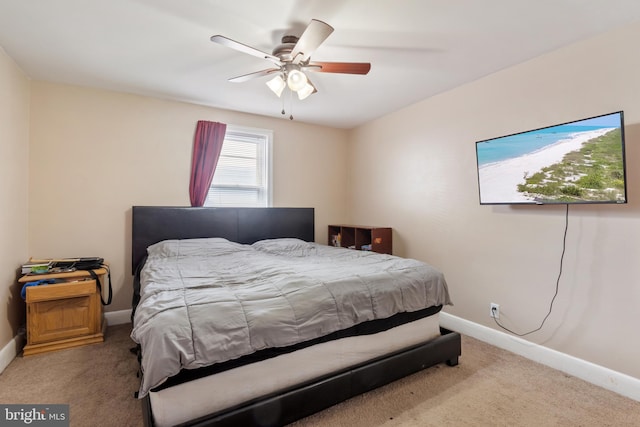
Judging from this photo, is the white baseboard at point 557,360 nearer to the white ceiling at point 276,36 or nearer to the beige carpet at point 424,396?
the beige carpet at point 424,396

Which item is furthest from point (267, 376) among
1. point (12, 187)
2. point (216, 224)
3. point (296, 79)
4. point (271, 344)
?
point (12, 187)

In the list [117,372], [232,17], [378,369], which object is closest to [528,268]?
[378,369]

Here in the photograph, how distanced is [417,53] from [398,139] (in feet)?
4.89

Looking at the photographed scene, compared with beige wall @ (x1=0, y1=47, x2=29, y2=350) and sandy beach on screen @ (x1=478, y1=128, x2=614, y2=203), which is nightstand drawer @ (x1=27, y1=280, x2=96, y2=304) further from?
sandy beach on screen @ (x1=478, y1=128, x2=614, y2=203)

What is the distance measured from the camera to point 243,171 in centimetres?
398

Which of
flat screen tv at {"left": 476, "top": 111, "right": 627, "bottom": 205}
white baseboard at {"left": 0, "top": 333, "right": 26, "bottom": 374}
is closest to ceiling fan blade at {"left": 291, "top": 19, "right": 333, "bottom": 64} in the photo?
flat screen tv at {"left": 476, "top": 111, "right": 627, "bottom": 205}

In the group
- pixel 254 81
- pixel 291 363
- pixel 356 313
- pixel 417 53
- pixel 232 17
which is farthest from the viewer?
pixel 254 81

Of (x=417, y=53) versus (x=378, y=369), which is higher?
(x=417, y=53)

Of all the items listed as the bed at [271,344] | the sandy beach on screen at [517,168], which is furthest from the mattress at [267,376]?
the sandy beach on screen at [517,168]

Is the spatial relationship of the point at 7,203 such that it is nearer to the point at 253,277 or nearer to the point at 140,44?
the point at 140,44

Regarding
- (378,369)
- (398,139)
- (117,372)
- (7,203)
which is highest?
(398,139)

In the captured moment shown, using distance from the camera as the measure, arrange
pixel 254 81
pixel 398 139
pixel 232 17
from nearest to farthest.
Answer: pixel 232 17
pixel 254 81
pixel 398 139

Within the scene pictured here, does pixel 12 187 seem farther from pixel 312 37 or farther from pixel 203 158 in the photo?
pixel 312 37

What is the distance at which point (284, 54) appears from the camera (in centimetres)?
216
